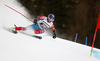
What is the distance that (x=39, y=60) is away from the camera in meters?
1.45

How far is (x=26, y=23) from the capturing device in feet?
11.4

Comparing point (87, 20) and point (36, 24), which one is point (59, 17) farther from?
point (36, 24)

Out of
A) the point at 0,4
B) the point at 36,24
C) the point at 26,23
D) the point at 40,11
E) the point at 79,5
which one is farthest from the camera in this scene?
the point at 79,5

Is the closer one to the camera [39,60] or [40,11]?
[39,60]

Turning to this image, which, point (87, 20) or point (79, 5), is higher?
point (79, 5)

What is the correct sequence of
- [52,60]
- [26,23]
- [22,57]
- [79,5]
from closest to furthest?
[22,57] < [52,60] < [26,23] < [79,5]

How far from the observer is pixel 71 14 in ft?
20.4

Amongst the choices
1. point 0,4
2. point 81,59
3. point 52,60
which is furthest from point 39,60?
point 0,4

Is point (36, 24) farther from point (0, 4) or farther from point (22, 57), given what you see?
point (0, 4)

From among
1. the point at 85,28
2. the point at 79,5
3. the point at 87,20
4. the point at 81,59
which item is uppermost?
the point at 79,5

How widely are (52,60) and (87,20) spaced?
17.2ft

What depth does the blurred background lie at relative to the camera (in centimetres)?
562

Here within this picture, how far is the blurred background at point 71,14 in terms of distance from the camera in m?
5.62

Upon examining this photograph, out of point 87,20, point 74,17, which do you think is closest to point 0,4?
point 74,17
